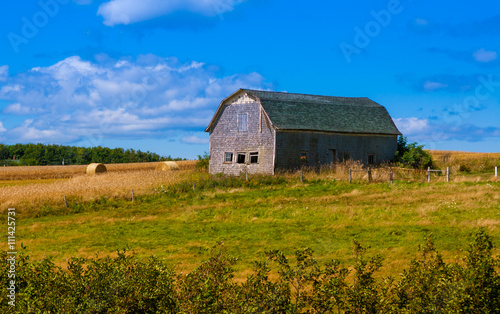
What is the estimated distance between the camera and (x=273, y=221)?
20.3 metres

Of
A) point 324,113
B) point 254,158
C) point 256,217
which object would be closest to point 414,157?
point 324,113

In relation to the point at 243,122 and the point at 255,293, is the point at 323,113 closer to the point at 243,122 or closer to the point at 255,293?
the point at 243,122

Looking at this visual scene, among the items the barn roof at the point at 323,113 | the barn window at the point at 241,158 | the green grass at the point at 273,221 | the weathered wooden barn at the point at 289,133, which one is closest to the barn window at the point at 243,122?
the weathered wooden barn at the point at 289,133

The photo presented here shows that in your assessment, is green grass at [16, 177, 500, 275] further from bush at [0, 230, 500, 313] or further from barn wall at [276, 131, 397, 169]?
barn wall at [276, 131, 397, 169]

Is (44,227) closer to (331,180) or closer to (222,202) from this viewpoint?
(222,202)

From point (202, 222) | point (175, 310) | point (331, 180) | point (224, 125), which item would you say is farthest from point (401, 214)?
point (224, 125)

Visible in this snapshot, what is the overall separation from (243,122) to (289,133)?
167 inches

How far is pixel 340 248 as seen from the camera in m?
14.9

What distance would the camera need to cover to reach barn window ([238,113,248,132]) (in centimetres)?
3731

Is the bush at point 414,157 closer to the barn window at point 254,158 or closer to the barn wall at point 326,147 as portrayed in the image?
the barn wall at point 326,147

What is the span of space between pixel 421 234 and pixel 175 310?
448 inches

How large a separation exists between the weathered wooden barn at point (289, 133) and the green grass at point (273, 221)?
18.3 feet

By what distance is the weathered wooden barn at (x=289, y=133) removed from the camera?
35.7m

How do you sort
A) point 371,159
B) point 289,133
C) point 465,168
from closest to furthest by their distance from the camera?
point 289,133 → point 371,159 → point 465,168
